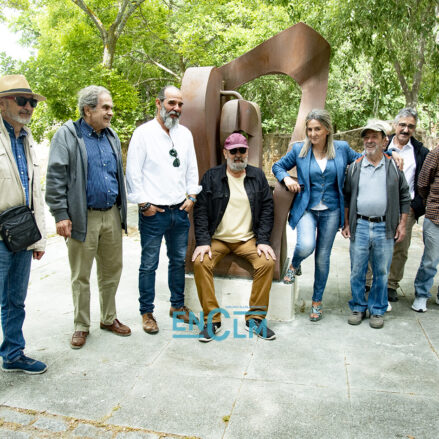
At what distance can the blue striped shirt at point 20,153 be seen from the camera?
2.91 meters

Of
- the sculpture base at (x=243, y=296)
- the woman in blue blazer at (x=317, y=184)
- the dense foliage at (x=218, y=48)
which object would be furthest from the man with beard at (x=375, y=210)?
the dense foliage at (x=218, y=48)

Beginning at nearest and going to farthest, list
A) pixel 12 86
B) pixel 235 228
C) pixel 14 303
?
pixel 12 86
pixel 14 303
pixel 235 228

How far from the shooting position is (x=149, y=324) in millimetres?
3711

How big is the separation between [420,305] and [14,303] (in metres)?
3.38

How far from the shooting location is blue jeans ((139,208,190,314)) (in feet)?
11.8

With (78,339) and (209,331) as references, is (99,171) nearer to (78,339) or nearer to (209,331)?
(78,339)

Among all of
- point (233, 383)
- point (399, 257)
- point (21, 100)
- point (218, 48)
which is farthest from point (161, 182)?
point (218, 48)

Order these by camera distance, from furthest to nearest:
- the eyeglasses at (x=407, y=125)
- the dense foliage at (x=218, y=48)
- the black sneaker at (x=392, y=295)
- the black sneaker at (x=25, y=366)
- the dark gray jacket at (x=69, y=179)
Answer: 1. the dense foliage at (x=218, y=48)
2. the black sneaker at (x=392, y=295)
3. the eyeglasses at (x=407, y=125)
4. the dark gray jacket at (x=69, y=179)
5. the black sneaker at (x=25, y=366)

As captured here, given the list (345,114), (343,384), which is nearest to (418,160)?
(343,384)

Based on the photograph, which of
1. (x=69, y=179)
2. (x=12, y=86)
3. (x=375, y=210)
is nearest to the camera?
(x=12, y=86)

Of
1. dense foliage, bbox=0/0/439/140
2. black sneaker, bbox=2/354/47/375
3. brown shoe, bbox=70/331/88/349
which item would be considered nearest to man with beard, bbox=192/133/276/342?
brown shoe, bbox=70/331/88/349

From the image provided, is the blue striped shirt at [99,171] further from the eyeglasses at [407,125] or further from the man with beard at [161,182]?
the eyeglasses at [407,125]

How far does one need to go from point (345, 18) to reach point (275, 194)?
5.03m

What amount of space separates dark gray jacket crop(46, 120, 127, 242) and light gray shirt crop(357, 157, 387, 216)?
214cm
